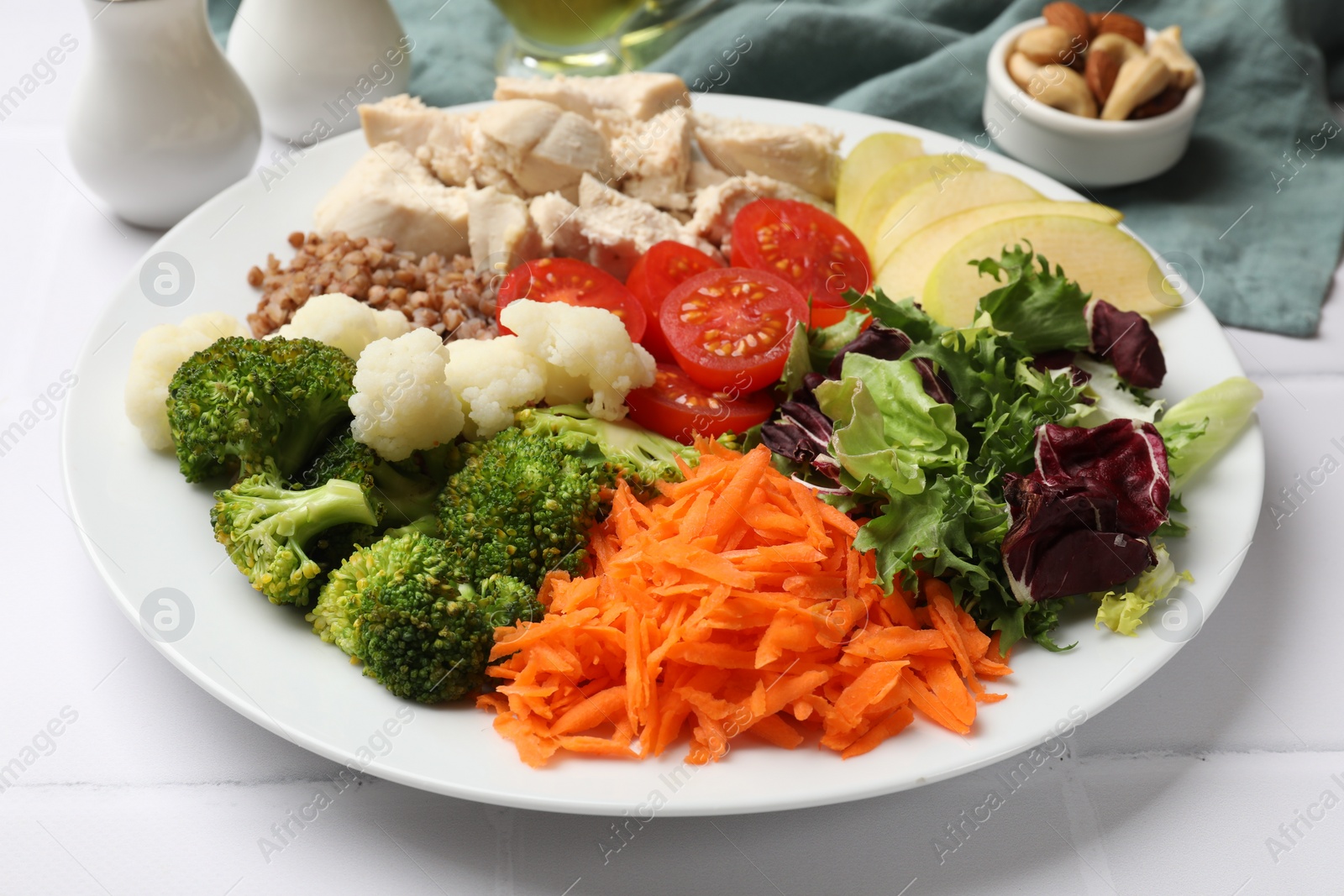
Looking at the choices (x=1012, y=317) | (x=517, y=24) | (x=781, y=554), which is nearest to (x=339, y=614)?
(x=781, y=554)

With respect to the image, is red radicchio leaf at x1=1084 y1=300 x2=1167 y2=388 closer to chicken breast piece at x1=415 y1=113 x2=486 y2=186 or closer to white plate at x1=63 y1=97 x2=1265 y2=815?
white plate at x1=63 y1=97 x2=1265 y2=815

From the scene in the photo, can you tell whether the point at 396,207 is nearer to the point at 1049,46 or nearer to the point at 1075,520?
the point at 1075,520

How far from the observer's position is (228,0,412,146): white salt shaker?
4398 millimetres

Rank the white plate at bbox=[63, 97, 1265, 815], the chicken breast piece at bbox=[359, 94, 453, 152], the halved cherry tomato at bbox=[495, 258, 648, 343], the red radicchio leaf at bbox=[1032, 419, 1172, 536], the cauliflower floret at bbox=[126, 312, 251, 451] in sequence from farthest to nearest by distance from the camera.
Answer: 1. the chicken breast piece at bbox=[359, 94, 453, 152]
2. the halved cherry tomato at bbox=[495, 258, 648, 343]
3. the cauliflower floret at bbox=[126, 312, 251, 451]
4. the red radicchio leaf at bbox=[1032, 419, 1172, 536]
5. the white plate at bbox=[63, 97, 1265, 815]

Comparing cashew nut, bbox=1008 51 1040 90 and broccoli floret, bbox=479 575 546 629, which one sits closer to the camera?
broccoli floret, bbox=479 575 546 629

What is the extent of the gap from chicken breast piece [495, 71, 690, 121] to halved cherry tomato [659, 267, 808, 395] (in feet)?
3.32

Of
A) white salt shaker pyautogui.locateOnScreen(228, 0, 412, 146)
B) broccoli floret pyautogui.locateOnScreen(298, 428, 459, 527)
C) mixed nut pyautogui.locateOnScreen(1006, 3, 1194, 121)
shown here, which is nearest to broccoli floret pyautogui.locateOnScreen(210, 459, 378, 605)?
broccoli floret pyautogui.locateOnScreen(298, 428, 459, 527)

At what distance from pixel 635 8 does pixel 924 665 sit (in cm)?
363

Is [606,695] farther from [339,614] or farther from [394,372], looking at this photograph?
[394,372]

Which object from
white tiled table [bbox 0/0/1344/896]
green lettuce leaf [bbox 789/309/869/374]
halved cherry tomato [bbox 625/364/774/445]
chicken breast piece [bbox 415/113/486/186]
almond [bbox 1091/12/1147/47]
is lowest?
white tiled table [bbox 0/0/1344/896]

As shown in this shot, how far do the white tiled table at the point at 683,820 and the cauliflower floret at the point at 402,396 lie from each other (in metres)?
0.78

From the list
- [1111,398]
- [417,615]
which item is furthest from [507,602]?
[1111,398]

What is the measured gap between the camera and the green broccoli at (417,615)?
93.4 inches

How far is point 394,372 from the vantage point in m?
2.69
